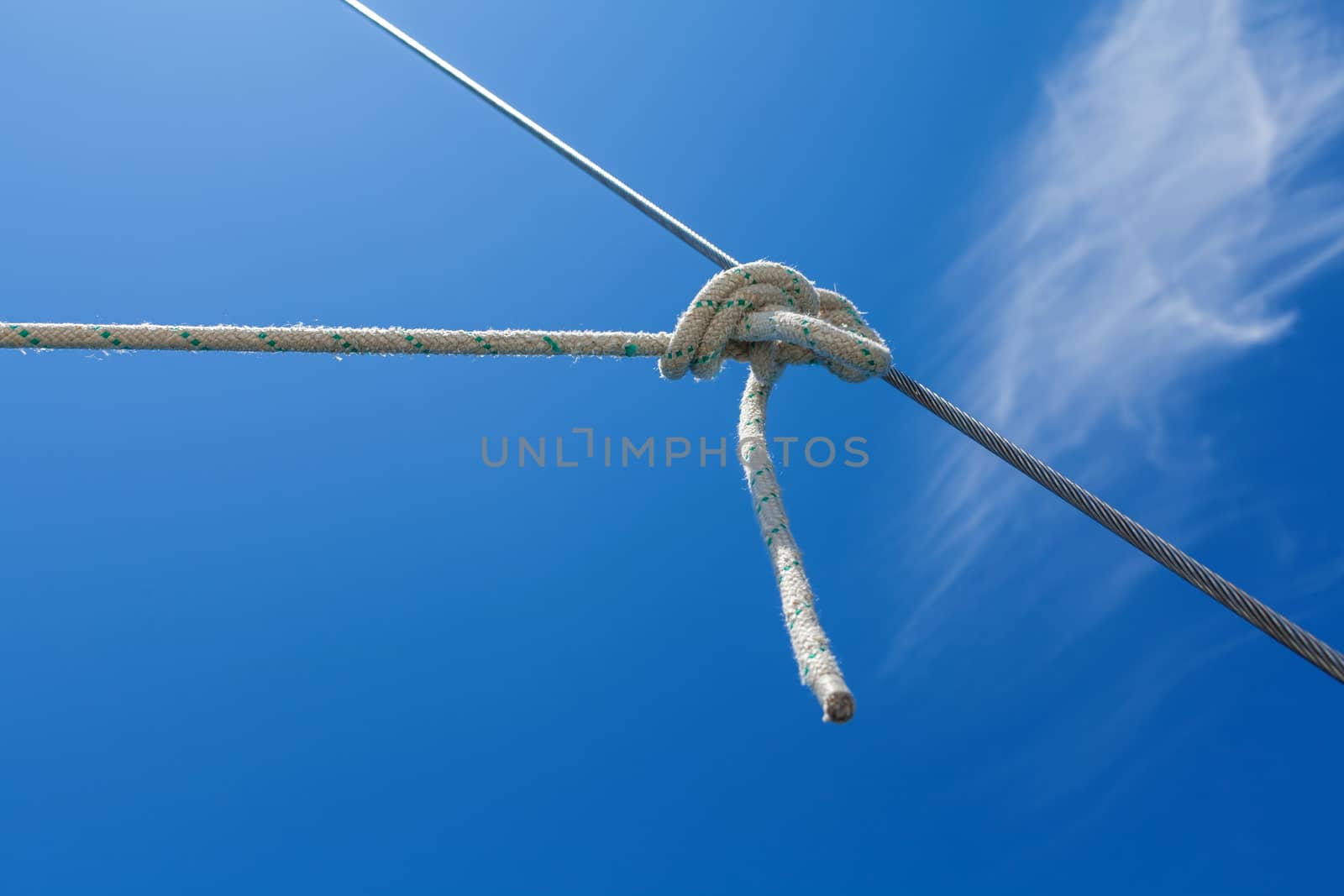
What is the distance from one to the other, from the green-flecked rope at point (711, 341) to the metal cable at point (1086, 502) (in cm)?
18

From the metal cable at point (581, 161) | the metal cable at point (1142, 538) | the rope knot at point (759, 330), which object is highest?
the metal cable at point (581, 161)

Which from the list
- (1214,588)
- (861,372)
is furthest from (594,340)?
(1214,588)

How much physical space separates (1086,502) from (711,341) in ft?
3.12

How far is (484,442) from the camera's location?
3.05 meters

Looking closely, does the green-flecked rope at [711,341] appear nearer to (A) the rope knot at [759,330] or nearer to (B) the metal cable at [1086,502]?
(A) the rope knot at [759,330]

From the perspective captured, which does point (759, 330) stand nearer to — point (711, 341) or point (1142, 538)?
point (711, 341)

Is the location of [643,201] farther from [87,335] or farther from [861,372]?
[87,335]

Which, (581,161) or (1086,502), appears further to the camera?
(581,161)

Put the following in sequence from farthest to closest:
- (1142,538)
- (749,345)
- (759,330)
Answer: (749,345) < (759,330) < (1142,538)

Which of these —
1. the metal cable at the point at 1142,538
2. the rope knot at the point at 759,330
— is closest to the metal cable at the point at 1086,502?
the metal cable at the point at 1142,538

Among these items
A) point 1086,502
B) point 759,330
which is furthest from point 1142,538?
point 759,330

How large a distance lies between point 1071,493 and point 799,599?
2.33 feet

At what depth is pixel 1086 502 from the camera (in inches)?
75.3

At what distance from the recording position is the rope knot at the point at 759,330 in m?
2.15
